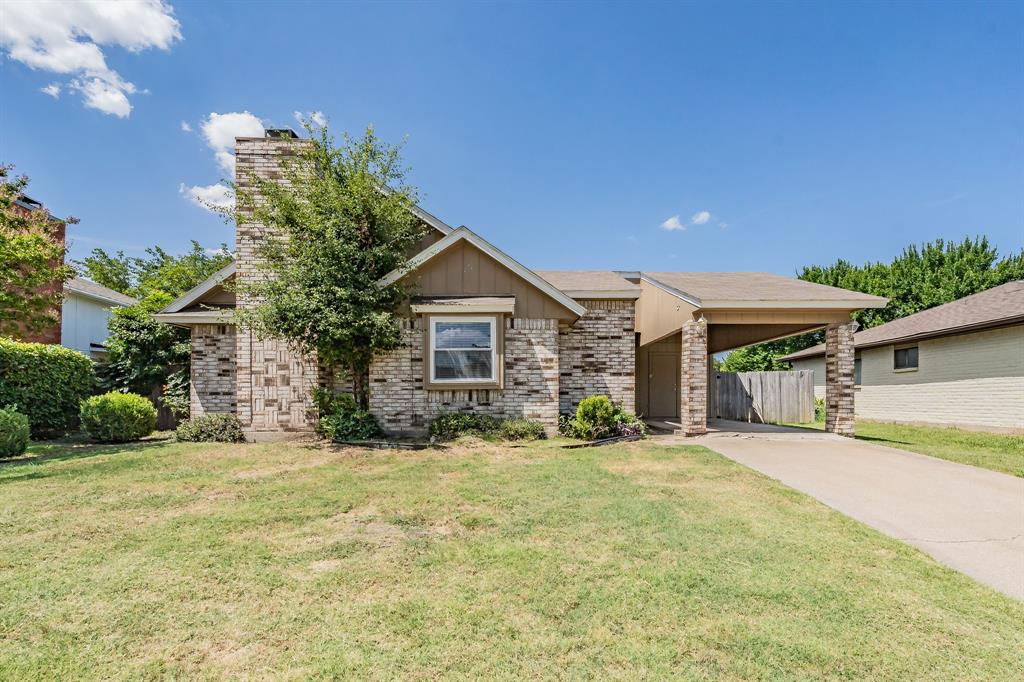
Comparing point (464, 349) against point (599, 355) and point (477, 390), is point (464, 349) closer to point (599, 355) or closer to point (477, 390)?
point (477, 390)

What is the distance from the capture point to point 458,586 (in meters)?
3.27

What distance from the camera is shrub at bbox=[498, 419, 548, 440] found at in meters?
9.52

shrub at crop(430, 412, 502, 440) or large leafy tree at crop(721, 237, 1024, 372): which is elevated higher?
large leafy tree at crop(721, 237, 1024, 372)

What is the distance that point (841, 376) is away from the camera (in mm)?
9883

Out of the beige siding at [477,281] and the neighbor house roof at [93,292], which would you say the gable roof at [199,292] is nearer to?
the beige siding at [477,281]

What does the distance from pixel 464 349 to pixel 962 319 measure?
1582cm

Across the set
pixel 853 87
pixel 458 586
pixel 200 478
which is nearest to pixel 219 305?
pixel 200 478

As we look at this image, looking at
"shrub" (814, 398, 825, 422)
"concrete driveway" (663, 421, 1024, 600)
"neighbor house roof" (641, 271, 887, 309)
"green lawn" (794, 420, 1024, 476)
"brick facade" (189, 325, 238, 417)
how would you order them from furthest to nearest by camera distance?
"shrub" (814, 398, 825, 422) → "brick facade" (189, 325, 238, 417) → "neighbor house roof" (641, 271, 887, 309) → "green lawn" (794, 420, 1024, 476) → "concrete driveway" (663, 421, 1024, 600)

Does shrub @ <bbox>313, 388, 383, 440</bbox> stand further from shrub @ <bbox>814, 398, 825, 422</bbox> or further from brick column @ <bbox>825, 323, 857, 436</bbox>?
shrub @ <bbox>814, 398, 825, 422</bbox>

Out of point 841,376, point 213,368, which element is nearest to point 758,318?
point 841,376

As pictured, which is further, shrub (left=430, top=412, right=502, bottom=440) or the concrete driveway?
shrub (left=430, top=412, right=502, bottom=440)

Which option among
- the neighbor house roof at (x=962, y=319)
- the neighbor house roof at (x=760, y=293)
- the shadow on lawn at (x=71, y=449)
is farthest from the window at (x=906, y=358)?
the shadow on lawn at (x=71, y=449)

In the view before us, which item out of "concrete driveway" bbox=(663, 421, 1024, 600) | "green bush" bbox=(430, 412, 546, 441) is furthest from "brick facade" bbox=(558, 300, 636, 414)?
"concrete driveway" bbox=(663, 421, 1024, 600)

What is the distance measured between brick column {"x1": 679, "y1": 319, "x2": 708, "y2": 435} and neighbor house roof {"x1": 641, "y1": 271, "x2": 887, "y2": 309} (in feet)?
2.13
